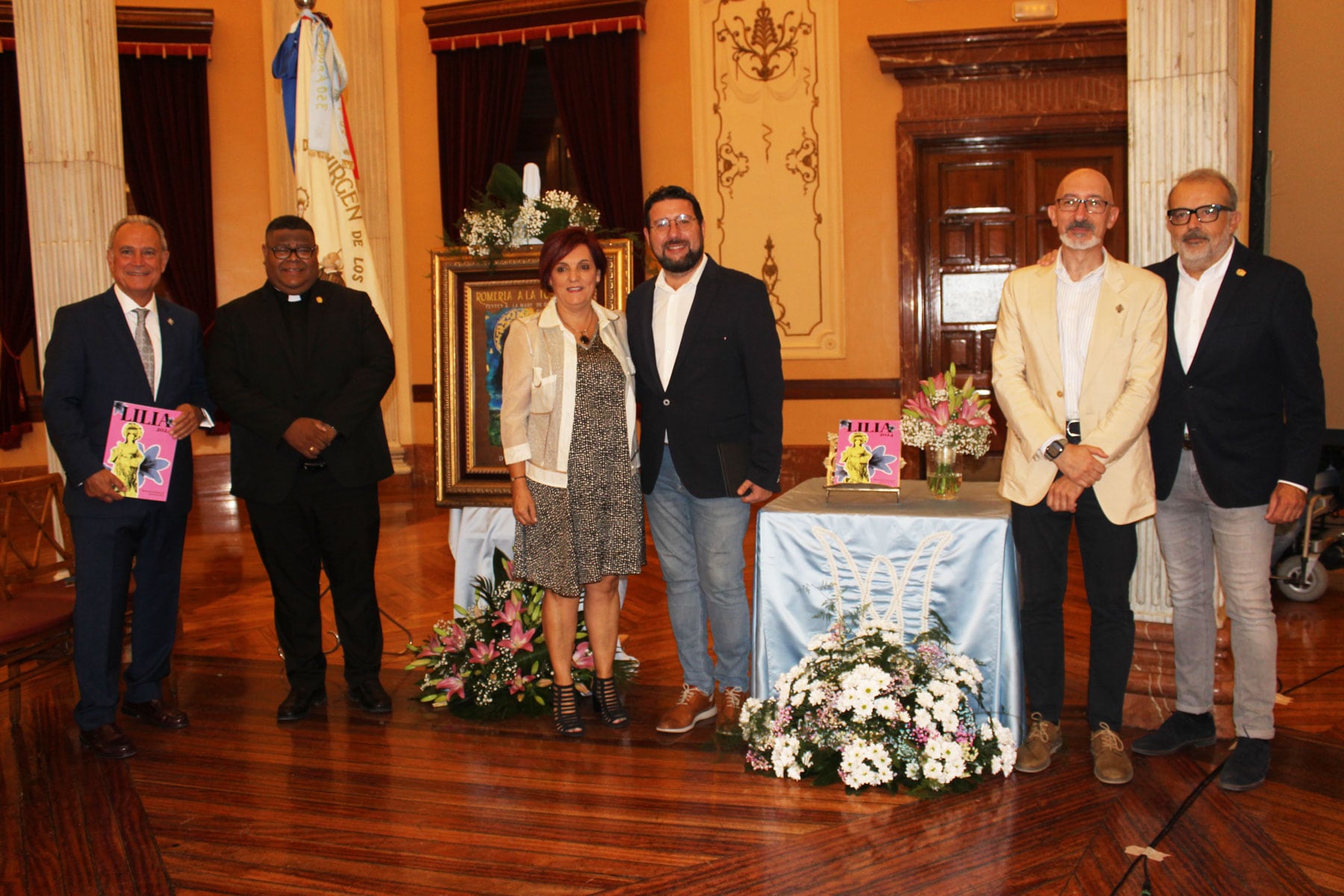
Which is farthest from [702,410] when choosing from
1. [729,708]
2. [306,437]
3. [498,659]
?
[306,437]

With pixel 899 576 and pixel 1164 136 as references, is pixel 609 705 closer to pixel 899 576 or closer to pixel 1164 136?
pixel 899 576

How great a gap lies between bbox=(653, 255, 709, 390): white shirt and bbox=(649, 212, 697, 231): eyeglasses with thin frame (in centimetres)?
13

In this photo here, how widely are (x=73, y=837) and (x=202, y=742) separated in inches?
27.9

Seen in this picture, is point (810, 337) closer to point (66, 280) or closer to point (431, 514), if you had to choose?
point (431, 514)

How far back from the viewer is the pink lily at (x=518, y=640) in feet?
12.5

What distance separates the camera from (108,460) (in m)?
3.49

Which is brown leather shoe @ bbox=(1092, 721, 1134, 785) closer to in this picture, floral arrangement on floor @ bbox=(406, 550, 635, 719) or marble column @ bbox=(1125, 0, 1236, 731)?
marble column @ bbox=(1125, 0, 1236, 731)

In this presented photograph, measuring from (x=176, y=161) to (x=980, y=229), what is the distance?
658 centimetres

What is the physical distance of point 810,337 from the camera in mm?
8133

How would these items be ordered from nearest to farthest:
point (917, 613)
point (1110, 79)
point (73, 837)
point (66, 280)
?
point (73, 837) → point (917, 613) → point (66, 280) → point (1110, 79)

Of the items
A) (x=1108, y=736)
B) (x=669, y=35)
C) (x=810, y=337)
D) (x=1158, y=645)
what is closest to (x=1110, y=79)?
(x=810, y=337)

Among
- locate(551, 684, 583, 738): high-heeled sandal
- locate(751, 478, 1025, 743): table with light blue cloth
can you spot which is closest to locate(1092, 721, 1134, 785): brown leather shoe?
locate(751, 478, 1025, 743): table with light blue cloth

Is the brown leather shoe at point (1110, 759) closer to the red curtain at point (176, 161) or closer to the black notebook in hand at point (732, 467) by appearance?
the black notebook in hand at point (732, 467)

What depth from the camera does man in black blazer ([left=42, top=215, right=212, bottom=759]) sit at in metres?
3.49
